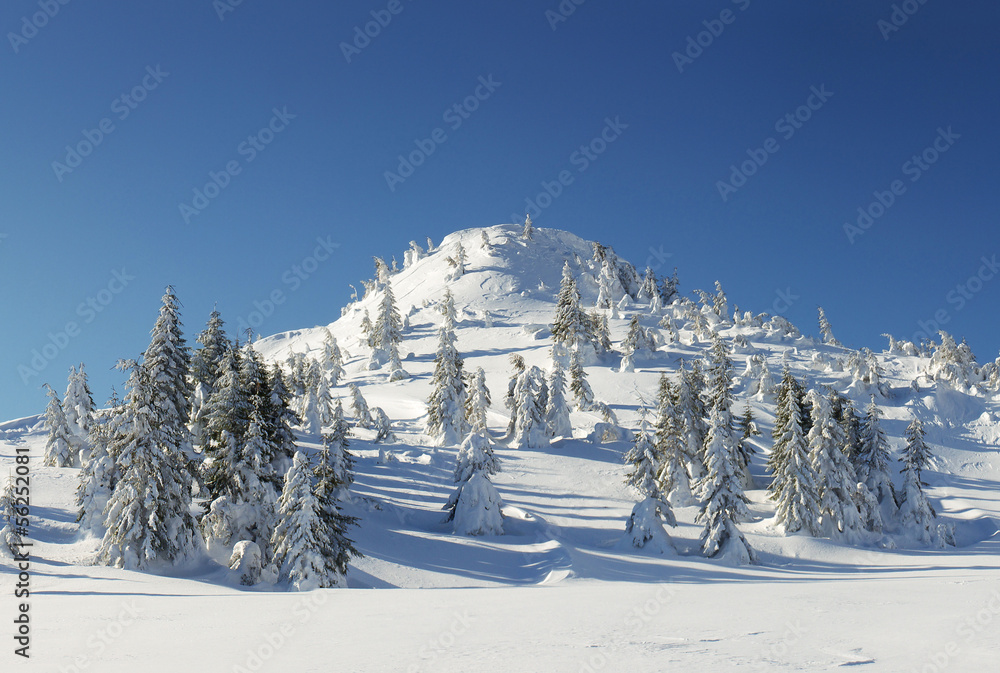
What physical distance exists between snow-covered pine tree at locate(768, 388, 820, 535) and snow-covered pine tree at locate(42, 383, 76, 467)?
43796 mm

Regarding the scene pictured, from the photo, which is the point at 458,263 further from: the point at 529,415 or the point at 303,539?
the point at 303,539

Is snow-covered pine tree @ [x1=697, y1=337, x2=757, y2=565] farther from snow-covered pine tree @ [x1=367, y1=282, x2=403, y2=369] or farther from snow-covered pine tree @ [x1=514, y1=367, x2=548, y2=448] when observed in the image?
snow-covered pine tree @ [x1=367, y1=282, x2=403, y2=369]

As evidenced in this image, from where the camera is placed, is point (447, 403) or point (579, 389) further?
point (579, 389)

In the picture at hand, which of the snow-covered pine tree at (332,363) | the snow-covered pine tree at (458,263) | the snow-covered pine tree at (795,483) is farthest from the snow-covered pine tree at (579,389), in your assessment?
the snow-covered pine tree at (458,263)

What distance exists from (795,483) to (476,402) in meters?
26.6

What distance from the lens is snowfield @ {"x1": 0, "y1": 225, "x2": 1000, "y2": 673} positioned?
8.57 metres

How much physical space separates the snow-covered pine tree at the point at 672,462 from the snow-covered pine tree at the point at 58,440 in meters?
38.0

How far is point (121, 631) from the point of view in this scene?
1098 centimetres

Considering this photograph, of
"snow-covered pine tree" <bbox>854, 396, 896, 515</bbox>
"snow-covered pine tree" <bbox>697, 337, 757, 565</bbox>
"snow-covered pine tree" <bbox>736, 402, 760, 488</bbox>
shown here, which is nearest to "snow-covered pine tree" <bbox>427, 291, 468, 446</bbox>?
"snow-covered pine tree" <bbox>736, 402, 760, 488</bbox>

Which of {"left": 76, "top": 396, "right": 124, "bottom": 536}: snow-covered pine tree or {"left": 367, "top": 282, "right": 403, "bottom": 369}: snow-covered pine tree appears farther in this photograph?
{"left": 367, "top": 282, "right": 403, "bottom": 369}: snow-covered pine tree

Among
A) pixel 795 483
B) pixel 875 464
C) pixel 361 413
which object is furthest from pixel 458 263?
pixel 795 483

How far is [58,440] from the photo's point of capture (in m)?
38.7

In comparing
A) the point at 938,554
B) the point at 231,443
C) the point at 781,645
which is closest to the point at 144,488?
the point at 231,443

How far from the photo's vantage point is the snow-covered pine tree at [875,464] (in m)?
45.0
